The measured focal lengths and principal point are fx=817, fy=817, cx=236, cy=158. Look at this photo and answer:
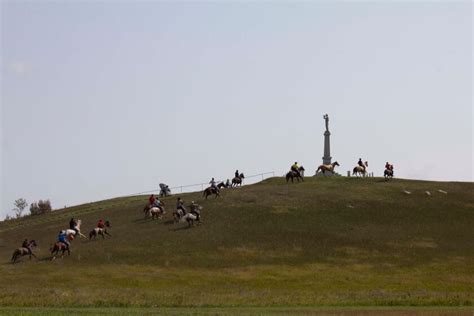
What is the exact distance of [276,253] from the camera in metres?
60.6

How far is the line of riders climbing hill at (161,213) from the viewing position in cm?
6062

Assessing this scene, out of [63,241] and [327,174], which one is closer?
[63,241]

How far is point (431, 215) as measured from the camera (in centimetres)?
7062

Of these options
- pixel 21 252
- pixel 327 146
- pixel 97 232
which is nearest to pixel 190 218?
pixel 97 232

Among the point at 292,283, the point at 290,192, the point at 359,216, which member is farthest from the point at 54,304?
the point at 290,192

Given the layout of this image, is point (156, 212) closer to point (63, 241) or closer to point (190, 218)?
point (190, 218)

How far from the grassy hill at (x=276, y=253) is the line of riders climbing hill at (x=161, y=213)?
0.86 m

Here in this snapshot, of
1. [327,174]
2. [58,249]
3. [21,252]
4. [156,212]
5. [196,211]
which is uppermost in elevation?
[327,174]

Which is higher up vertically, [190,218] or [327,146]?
[327,146]

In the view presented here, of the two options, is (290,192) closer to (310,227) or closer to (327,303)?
(310,227)

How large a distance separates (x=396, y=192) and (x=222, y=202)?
55.2 feet

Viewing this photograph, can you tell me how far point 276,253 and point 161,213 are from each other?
15.3 meters

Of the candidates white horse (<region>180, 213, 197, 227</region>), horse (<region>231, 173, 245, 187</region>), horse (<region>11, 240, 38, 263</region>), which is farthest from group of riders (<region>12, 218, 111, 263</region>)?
horse (<region>231, 173, 245, 187</region>)

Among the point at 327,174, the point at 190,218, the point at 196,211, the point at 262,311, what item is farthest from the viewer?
the point at 327,174
